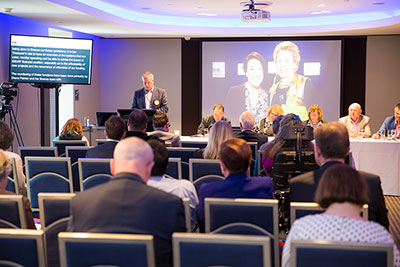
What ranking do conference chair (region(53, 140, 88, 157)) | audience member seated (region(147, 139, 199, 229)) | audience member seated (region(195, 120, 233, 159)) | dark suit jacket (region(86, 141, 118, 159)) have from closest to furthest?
audience member seated (region(147, 139, 199, 229))
audience member seated (region(195, 120, 233, 159))
dark suit jacket (region(86, 141, 118, 159))
conference chair (region(53, 140, 88, 157))

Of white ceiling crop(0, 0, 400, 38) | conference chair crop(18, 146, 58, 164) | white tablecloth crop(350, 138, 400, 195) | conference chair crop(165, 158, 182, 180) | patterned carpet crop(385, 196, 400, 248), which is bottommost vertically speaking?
patterned carpet crop(385, 196, 400, 248)

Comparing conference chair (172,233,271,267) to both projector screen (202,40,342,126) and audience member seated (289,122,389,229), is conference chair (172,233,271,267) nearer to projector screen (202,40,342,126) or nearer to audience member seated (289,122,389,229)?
audience member seated (289,122,389,229)

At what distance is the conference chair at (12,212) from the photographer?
2.60m

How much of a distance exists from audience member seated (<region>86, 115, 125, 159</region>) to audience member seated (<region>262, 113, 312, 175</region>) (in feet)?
4.92

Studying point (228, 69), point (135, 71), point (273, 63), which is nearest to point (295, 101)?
point (273, 63)

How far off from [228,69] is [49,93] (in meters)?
4.61

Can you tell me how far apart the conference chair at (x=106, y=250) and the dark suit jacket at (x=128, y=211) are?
202mm

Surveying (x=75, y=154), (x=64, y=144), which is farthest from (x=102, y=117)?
(x=75, y=154)

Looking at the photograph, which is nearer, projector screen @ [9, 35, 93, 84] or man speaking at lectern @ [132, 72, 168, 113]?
projector screen @ [9, 35, 93, 84]

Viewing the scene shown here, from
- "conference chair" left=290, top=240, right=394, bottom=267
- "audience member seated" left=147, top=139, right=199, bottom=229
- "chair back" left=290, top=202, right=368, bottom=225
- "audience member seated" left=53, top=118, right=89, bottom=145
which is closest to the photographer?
"conference chair" left=290, top=240, right=394, bottom=267

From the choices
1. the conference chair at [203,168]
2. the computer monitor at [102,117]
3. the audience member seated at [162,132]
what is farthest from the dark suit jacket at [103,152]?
the computer monitor at [102,117]

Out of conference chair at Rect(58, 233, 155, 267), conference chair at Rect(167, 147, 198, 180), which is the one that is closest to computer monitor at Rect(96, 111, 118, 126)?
conference chair at Rect(167, 147, 198, 180)

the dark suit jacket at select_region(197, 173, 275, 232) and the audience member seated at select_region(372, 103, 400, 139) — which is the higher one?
the audience member seated at select_region(372, 103, 400, 139)

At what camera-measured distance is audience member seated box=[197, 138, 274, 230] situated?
307 centimetres
